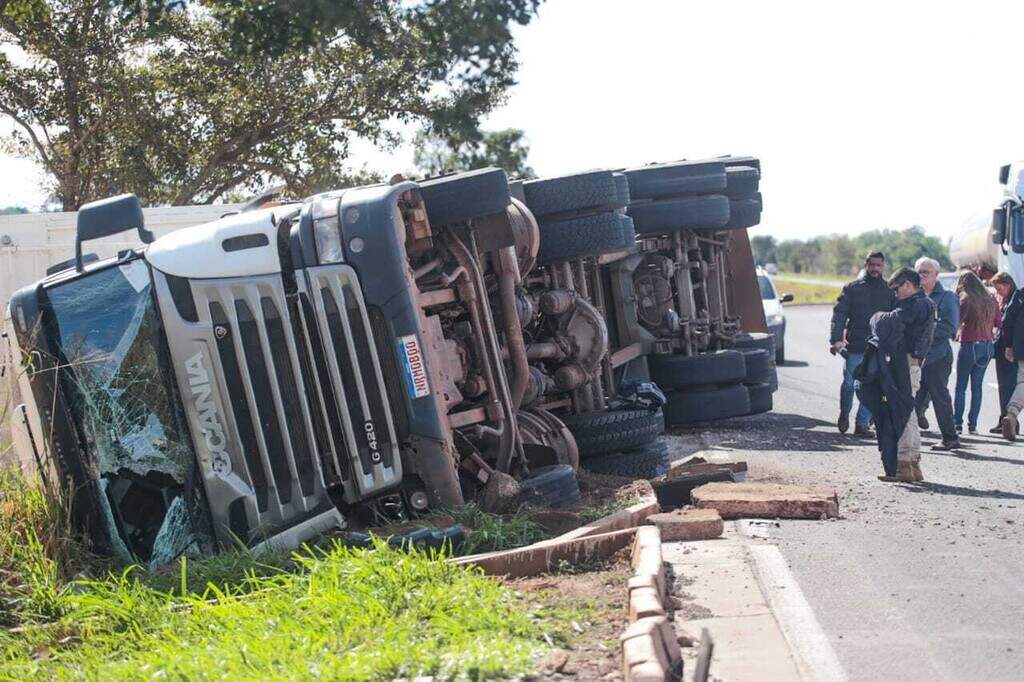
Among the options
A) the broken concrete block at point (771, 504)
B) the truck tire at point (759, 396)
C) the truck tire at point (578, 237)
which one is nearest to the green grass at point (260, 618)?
the broken concrete block at point (771, 504)

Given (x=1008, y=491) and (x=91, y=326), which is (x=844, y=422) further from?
(x=91, y=326)

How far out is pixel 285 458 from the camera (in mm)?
7359

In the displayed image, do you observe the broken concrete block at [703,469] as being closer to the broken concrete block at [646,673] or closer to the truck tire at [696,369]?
the truck tire at [696,369]

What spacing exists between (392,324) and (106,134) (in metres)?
15.4

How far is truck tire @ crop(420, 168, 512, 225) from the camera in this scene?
8336 mm

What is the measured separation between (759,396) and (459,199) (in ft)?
21.2

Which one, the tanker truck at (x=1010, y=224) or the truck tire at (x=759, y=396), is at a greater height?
the tanker truck at (x=1010, y=224)

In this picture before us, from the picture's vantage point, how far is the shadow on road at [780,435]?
1277 centimetres

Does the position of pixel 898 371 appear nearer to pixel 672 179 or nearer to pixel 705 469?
pixel 705 469

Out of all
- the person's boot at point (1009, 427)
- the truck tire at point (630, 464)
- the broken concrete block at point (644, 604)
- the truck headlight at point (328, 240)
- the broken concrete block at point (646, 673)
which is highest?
the truck headlight at point (328, 240)

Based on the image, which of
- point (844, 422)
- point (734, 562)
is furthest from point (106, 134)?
point (734, 562)

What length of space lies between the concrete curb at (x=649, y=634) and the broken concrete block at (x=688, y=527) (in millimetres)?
1550

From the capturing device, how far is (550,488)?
26.7 ft

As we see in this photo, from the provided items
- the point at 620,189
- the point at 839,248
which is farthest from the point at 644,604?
the point at 839,248
